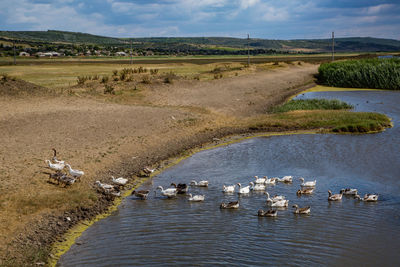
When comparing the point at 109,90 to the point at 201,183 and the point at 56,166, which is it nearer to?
the point at 56,166

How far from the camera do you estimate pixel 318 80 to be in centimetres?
5894

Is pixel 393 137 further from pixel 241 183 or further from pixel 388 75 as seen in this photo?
pixel 388 75

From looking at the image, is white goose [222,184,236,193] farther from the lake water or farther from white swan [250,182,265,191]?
white swan [250,182,265,191]

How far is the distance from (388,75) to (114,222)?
4475 cm

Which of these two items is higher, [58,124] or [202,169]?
[58,124]

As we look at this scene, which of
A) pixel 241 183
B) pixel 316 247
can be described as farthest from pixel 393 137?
pixel 316 247

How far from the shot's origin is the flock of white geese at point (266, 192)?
46.8 feet

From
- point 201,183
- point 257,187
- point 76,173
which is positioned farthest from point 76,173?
point 257,187

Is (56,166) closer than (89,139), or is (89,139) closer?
(56,166)

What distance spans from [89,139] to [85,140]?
242mm

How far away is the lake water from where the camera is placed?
36.3 feet

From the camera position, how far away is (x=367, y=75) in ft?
170

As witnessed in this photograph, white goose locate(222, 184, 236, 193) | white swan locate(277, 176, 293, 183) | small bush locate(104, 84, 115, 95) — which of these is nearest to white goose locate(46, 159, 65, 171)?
white goose locate(222, 184, 236, 193)

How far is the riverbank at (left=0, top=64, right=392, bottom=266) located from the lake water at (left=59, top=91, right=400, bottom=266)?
103 centimetres
